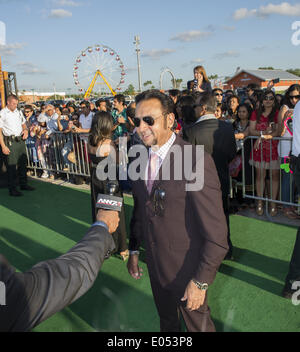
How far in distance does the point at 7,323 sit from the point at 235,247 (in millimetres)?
3730

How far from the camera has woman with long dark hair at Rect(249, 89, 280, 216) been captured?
539 centimetres

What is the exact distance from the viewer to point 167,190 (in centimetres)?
203

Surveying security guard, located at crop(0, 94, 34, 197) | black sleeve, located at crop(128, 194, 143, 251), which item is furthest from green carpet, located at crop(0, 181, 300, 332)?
security guard, located at crop(0, 94, 34, 197)

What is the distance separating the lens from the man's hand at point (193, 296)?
1960 mm

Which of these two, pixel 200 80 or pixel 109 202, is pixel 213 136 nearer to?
pixel 109 202

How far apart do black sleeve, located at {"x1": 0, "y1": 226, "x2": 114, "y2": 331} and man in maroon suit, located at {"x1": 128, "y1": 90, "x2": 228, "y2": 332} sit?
0.48 meters

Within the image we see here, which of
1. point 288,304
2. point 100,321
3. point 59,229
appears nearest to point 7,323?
point 100,321

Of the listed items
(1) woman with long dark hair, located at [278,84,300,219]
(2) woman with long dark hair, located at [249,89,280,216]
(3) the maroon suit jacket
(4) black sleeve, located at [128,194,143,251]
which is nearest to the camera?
(3) the maroon suit jacket

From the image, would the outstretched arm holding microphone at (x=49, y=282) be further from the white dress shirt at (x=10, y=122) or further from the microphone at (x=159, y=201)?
the white dress shirt at (x=10, y=122)

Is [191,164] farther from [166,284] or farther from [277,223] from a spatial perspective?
[277,223]

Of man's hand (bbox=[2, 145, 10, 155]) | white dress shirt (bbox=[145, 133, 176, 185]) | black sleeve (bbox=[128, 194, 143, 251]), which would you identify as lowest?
black sleeve (bbox=[128, 194, 143, 251])

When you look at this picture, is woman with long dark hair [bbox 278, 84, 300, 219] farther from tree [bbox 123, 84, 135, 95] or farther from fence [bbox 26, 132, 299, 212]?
tree [bbox 123, 84, 135, 95]

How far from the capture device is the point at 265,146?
5.43m

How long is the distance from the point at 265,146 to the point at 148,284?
3043 millimetres
